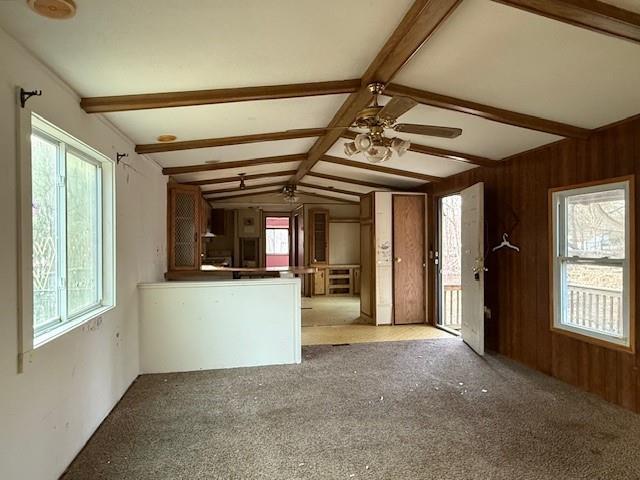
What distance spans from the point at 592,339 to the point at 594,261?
65cm

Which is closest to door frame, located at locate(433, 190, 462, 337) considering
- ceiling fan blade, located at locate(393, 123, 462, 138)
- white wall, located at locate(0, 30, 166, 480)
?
ceiling fan blade, located at locate(393, 123, 462, 138)

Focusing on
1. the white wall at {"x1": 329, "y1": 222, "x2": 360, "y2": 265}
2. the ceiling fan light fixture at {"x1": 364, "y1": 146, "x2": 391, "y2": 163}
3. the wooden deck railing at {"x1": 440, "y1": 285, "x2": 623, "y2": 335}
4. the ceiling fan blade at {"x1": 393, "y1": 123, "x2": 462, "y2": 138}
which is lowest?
the wooden deck railing at {"x1": 440, "y1": 285, "x2": 623, "y2": 335}

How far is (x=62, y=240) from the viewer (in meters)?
2.39

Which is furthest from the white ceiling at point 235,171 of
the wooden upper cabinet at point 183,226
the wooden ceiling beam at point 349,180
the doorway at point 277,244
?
the doorway at point 277,244

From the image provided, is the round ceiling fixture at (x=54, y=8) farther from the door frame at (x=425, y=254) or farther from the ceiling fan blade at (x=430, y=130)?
the door frame at (x=425, y=254)

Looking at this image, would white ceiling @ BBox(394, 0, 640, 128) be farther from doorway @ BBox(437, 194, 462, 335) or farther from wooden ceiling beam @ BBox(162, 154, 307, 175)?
doorway @ BBox(437, 194, 462, 335)

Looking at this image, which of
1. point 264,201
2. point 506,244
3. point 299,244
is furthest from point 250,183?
point 506,244

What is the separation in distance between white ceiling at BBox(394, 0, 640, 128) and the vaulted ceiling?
0.01 m

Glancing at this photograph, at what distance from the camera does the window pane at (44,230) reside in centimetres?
211

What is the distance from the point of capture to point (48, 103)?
2.11 m

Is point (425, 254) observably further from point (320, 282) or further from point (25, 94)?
point (25, 94)

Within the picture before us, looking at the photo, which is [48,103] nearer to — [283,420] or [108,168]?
[108,168]

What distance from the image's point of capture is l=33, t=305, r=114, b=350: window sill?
2.03m

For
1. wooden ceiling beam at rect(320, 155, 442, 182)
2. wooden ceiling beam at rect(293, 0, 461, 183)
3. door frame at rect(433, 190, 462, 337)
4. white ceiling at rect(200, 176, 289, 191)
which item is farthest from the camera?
white ceiling at rect(200, 176, 289, 191)
